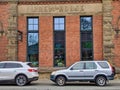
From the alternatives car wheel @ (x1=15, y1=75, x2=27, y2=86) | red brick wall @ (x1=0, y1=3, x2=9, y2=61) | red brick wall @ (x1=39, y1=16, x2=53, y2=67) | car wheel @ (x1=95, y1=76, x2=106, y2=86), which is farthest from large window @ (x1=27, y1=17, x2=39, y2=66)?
car wheel @ (x1=95, y1=76, x2=106, y2=86)

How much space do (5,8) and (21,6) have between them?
4.46 ft

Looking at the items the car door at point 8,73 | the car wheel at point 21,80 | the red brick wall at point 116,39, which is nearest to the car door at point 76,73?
the car wheel at point 21,80

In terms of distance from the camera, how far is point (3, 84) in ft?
76.5

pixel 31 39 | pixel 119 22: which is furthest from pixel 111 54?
pixel 31 39

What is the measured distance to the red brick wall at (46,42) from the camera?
28047mm

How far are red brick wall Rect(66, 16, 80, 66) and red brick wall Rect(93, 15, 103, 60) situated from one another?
1.32 metres

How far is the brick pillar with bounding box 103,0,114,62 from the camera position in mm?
27297

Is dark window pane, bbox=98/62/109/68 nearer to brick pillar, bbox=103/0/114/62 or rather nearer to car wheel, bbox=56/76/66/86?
car wheel, bbox=56/76/66/86

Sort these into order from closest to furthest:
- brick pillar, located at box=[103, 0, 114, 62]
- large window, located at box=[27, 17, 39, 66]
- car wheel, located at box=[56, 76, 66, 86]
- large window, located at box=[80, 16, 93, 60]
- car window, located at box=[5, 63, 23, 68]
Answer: car wheel, located at box=[56, 76, 66, 86], car window, located at box=[5, 63, 23, 68], brick pillar, located at box=[103, 0, 114, 62], large window, located at box=[80, 16, 93, 60], large window, located at box=[27, 17, 39, 66]

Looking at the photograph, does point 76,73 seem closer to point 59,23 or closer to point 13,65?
point 13,65

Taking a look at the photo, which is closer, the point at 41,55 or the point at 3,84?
the point at 3,84

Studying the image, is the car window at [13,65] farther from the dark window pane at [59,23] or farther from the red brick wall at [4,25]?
the dark window pane at [59,23]

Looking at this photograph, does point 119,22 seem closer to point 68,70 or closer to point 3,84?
point 68,70

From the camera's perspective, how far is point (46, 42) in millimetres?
28125
